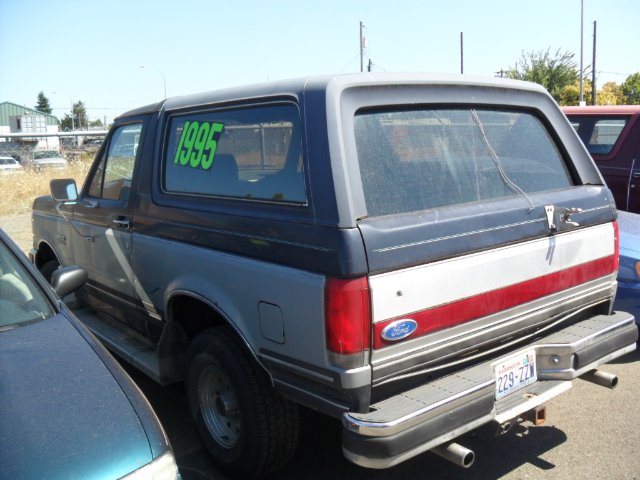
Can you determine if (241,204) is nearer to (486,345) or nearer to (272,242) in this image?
(272,242)

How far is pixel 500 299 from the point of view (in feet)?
9.79

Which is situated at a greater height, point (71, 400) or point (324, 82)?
point (324, 82)

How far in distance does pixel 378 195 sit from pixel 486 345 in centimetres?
95

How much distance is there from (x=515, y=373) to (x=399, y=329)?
781mm

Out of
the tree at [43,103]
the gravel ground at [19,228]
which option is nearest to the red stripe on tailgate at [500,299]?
the gravel ground at [19,228]

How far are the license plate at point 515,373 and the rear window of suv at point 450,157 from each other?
2.67 feet

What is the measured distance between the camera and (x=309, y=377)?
267 centimetres

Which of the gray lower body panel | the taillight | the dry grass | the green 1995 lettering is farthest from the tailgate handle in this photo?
the dry grass

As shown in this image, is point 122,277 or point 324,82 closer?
point 324,82

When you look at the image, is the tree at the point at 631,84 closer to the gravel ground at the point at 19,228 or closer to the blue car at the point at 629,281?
the gravel ground at the point at 19,228

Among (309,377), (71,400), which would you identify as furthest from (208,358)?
(71,400)

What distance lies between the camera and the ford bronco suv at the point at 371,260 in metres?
2.57

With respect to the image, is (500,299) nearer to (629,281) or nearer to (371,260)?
(371,260)

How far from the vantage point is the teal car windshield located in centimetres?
287
